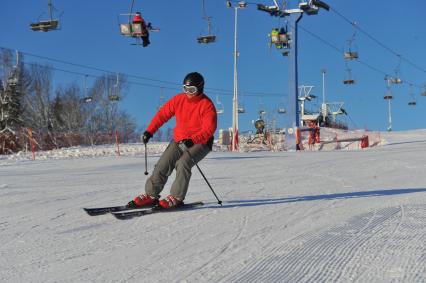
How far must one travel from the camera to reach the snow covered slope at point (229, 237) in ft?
10.3

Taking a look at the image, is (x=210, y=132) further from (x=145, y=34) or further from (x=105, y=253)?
(x=145, y=34)

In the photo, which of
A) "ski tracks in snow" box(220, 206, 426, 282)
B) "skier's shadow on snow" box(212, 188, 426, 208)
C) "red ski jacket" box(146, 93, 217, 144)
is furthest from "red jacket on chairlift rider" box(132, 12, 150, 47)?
"ski tracks in snow" box(220, 206, 426, 282)

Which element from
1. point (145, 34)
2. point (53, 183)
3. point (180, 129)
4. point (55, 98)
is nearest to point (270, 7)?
point (145, 34)

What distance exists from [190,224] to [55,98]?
57.6 meters

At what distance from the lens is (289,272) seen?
311 cm

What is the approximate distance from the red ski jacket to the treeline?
3611cm

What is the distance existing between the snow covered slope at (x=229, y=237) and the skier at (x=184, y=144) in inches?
13.9

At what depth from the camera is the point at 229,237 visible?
4.10 meters

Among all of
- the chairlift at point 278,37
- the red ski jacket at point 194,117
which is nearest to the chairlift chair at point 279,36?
the chairlift at point 278,37

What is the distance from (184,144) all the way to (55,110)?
2202 inches

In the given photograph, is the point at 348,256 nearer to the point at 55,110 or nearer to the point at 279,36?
the point at 279,36

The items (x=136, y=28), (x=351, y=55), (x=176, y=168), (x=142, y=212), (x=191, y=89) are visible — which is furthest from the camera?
(x=351, y=55)

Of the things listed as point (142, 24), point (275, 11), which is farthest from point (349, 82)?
point (142, 24)

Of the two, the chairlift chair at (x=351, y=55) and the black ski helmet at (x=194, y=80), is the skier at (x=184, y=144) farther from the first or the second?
the chairlift chair at (x=351, y=55)
